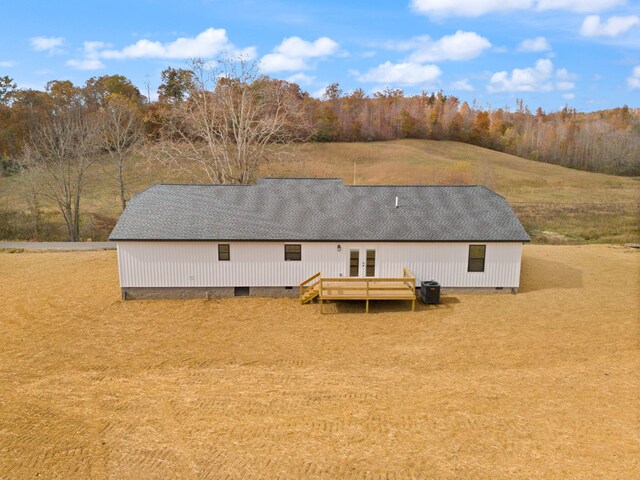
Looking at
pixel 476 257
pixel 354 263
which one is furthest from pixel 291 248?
pixel 476 257

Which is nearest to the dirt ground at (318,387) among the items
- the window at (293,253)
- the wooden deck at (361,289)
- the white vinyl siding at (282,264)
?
the wooden deck at (361,289)

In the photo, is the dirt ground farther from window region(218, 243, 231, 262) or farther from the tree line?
the tree line

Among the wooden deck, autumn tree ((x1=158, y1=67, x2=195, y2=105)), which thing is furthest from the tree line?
the wooden deck

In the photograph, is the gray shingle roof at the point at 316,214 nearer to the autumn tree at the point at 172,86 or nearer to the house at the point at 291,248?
the house at the point at 291,248

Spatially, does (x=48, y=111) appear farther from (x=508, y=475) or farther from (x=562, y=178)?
(x=562, y=178)

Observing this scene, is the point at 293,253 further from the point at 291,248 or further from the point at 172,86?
the point at 172,86

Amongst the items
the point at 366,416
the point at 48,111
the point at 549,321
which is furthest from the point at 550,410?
the point at 48,111
